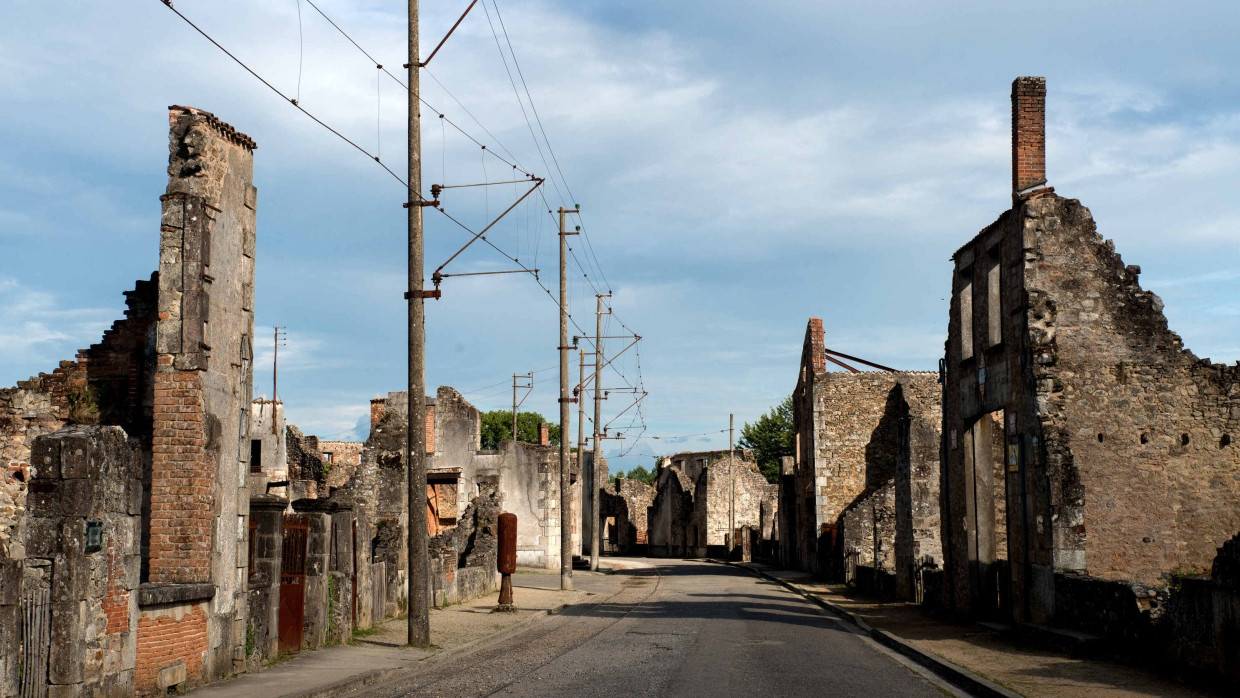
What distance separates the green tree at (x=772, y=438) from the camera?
98688mm

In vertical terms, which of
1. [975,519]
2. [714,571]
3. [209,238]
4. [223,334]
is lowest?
[714,571]

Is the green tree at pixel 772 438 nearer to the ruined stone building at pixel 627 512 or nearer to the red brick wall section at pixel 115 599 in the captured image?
the ruined stone building at pixel 627 512

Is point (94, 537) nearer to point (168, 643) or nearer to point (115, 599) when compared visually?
point (115, 599)

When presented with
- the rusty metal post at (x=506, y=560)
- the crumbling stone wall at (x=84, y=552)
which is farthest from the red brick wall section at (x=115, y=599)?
the rusty metal post at (x=506, y=560)

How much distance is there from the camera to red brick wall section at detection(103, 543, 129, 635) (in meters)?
10.3

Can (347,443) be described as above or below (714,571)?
above

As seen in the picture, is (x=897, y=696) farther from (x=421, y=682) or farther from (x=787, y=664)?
(x=421, y=682)

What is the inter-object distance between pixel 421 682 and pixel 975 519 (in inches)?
522

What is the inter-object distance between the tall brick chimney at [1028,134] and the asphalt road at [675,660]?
28.2 feet

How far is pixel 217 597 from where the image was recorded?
12703 millimetres

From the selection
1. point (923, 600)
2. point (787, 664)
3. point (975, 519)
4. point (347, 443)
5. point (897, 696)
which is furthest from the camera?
point (347, 443)

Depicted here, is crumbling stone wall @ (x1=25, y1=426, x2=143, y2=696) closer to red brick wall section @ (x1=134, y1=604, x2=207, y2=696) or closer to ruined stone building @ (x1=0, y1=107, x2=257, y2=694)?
ruined stone building @ (x1=0, y1=107, x2=257, y2=694)

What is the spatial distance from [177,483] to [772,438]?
8979 cm

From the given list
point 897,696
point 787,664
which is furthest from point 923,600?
point 897,696
